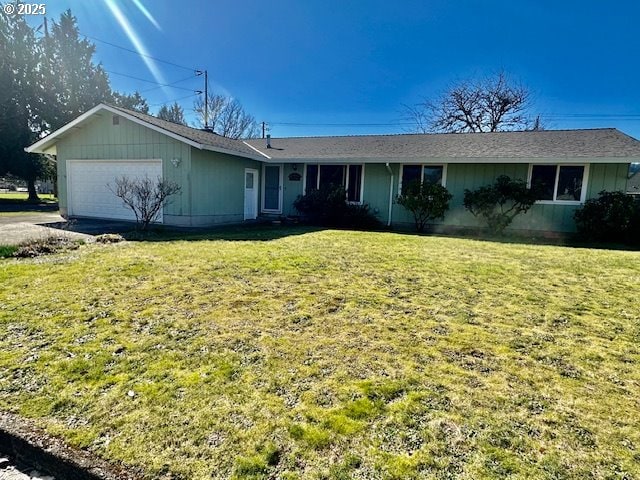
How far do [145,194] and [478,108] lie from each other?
2520 cm

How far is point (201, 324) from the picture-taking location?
133 inches

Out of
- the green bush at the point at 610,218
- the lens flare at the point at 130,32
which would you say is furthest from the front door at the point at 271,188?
the green bush at the point at 610,218

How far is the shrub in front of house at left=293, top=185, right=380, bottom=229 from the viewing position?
1251cm

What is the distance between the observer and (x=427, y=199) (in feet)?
37.3

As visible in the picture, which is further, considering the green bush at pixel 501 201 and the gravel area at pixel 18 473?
the green bush at pixel 501 201

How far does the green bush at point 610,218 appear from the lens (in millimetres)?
9625

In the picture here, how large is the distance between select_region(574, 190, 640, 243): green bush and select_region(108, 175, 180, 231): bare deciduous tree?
1167cm

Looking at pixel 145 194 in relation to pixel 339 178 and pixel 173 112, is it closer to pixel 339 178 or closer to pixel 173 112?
pixel 339 178

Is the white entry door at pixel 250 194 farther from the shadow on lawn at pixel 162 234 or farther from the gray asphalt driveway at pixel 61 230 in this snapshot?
the gray asphalt driveway at pixel 61 230

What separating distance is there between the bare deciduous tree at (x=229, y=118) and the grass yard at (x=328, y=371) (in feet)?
105

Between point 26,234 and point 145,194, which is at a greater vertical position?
point 145,194

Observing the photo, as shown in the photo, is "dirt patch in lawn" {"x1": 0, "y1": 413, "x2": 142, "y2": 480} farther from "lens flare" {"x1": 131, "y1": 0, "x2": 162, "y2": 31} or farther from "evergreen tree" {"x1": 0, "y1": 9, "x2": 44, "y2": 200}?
"evergreen tree" {"x1": 0, "y1": 9, "x2": 44, "y2": 200}

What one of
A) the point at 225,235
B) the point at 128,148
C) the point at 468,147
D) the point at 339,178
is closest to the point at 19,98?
the point at 128,148

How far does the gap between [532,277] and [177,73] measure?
83.4 feet
